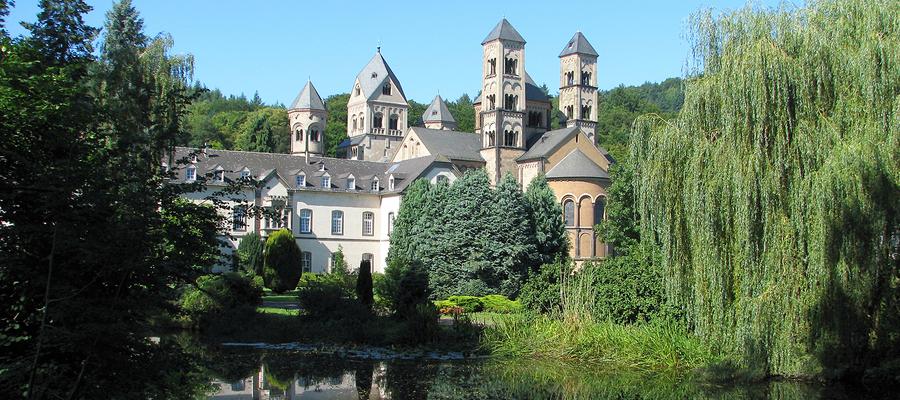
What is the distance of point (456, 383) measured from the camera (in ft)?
54.9

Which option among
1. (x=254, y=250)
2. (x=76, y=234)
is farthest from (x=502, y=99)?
(x=76, y=234)

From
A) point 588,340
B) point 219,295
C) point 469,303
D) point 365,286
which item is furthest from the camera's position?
point 469,303

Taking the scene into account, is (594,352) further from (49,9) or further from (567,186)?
(567,186)

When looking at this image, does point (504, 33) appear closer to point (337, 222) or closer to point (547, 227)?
point (337, 222)

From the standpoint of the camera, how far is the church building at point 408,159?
5241 cm

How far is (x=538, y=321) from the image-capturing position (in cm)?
2192

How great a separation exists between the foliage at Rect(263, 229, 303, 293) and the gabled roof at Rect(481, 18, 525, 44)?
86.9ft

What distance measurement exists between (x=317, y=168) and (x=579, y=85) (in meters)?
25.4

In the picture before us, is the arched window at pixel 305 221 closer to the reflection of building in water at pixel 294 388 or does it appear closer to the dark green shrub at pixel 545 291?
the dark green shrub at pixel 545 291

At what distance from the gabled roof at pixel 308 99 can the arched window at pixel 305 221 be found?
2240 cm

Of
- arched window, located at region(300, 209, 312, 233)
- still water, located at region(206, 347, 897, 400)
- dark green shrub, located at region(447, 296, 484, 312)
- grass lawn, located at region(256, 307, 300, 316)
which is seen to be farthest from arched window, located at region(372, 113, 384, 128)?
still water, located at region(206, 347, 897, 400)

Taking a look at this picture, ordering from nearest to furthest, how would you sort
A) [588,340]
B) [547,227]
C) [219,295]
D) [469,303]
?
[588,340], [219,295], [469,303], [547,227]

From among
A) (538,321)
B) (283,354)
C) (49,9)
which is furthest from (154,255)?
(538,321)

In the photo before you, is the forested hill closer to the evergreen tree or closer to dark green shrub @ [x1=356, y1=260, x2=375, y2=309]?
the evergreen tree
